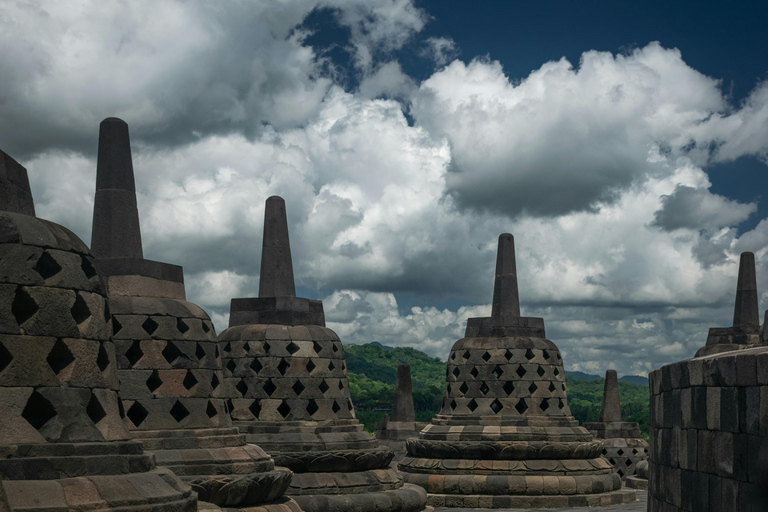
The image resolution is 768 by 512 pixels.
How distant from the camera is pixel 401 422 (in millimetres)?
25141

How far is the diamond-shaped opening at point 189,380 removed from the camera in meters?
10.5

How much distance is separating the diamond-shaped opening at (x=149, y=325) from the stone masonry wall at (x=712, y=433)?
19.2ft

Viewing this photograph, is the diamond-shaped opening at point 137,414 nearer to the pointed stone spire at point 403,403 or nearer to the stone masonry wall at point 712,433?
the stone masonry wall at point 712,433

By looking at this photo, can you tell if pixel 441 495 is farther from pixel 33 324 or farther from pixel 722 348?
pixel 33 324

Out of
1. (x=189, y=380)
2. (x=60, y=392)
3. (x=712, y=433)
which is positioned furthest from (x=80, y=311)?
(x=712, y=433)

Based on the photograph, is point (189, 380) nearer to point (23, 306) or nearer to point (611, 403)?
point (23, 306)

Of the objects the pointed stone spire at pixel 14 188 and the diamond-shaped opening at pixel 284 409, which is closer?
the pointed stone spire at pixel 14 188

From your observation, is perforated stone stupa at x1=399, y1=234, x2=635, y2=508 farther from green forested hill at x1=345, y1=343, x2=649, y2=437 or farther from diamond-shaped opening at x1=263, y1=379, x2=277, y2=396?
green forested hill at x1=345, y1=343, x2=649, y2=437

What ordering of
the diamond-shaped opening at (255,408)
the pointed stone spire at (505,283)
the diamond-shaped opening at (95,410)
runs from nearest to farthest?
the diamond-shaped opening at (95,410)
the diamond-shaped opening at (255,408)
the pointed stone spire at (505,283)

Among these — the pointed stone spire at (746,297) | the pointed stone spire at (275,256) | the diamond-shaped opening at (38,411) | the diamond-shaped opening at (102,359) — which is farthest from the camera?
the pointed stone spire at (746,297)

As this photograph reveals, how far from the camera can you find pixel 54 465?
6168 millimetres

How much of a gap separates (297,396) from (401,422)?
423 inches

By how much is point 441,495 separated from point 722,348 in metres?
7.28

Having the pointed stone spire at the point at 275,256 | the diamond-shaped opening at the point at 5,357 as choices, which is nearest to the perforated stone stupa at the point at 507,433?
the pointed stone spire at the point at 275,256
